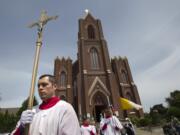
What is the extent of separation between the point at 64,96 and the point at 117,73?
525 inches

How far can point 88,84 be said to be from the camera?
1312 inches

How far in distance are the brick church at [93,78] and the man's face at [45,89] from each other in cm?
2783

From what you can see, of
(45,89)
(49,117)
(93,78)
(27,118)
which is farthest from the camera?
(93,78)

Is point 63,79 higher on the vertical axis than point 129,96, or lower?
higher

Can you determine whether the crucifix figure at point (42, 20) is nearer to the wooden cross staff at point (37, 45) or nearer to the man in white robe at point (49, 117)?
the wooden cross staff at point (37, 45)

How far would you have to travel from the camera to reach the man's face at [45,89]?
2.56 m

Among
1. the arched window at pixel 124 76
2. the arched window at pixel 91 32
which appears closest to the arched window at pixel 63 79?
the arched window at pixel 91 32

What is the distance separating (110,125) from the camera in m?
7.24

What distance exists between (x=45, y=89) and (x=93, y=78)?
3169 centimetres

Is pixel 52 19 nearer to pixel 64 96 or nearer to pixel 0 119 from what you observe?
pixel 64 96

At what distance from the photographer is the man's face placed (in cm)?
256

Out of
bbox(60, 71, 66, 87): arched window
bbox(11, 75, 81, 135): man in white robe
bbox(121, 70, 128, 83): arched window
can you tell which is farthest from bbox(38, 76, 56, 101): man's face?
bbox(121, 70, 128, 83): arched window

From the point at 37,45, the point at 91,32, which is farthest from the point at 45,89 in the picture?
the point at 91,32

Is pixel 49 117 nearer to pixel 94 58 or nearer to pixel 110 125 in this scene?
pixel 110 125
